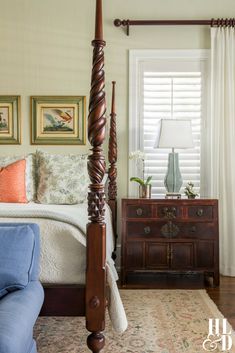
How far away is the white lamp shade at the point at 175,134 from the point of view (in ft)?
12.5

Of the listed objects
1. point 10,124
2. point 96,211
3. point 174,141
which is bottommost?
point 96,211

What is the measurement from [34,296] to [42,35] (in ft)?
10.5

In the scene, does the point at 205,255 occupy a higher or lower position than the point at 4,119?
lower

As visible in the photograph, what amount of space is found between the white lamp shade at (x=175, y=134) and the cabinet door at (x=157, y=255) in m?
0.92

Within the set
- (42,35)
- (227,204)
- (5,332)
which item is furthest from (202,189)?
(5,332)

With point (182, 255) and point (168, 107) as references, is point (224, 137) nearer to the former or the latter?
point (168, 107)

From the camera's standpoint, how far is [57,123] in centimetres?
431

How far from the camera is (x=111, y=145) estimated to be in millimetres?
4098

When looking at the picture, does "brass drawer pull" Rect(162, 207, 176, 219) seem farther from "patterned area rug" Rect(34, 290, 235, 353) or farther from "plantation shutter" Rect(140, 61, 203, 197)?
"patterned area rug" Rect(34, 290, 235, 353)

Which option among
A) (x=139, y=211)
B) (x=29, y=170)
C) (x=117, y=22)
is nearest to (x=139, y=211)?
(x=139, y=211)

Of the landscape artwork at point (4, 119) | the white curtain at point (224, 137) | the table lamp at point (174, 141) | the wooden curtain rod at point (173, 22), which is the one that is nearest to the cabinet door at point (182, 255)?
the table lamp at point (174, 141)

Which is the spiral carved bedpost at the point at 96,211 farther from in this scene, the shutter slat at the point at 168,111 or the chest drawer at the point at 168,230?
the shutter slat at the point at 168,111

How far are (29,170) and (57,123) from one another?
695 mm

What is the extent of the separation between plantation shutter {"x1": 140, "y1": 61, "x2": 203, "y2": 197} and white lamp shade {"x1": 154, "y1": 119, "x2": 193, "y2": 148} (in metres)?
0.44
